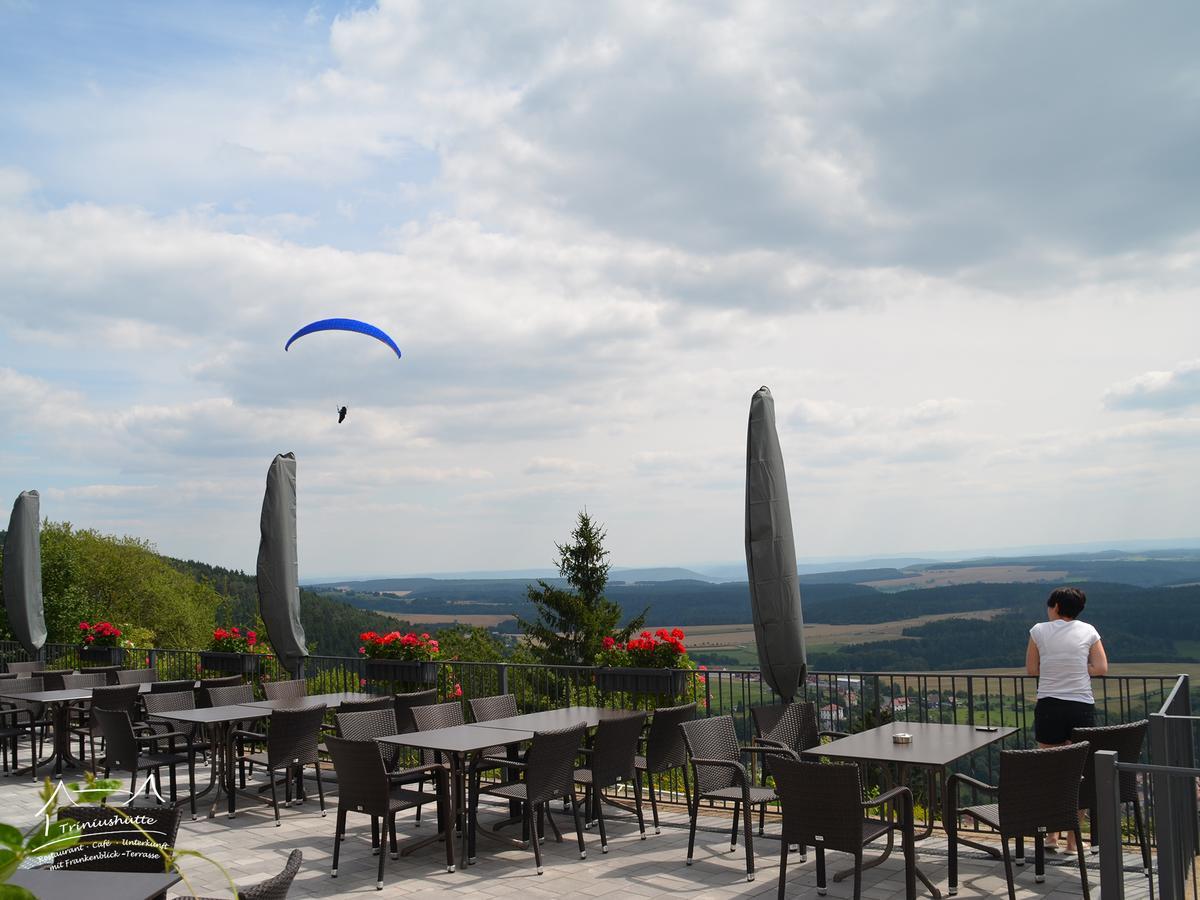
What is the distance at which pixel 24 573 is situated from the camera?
44.5ft

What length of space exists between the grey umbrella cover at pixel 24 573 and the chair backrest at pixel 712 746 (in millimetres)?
11040

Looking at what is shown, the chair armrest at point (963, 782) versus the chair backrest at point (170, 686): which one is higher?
the chair backrest at point (170, 686)

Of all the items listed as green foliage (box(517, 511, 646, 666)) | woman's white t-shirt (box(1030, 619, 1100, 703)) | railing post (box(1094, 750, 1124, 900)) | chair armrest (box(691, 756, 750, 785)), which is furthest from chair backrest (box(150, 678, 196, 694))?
green foliage (box(517, 511, 646, 666))

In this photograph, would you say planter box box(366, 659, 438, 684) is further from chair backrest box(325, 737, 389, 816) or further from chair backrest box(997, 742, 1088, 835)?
chair backrest box(997, 742, 1088, 835)

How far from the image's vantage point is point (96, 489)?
81.0 feet

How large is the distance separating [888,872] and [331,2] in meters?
7.06

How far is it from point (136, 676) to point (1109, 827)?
10.5 metres

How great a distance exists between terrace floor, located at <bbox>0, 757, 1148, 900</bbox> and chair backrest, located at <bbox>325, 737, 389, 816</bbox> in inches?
17.6

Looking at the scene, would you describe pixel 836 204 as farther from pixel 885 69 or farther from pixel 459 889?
pixel 459 889

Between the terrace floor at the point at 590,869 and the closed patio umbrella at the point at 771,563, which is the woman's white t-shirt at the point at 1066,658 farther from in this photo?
the closed patio umbrella at the point at 771,563

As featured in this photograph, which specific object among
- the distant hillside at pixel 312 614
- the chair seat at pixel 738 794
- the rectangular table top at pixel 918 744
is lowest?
the distant hillside at pixel 312 614

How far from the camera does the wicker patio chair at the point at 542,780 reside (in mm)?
6172

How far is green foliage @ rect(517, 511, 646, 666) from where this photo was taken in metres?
47.2

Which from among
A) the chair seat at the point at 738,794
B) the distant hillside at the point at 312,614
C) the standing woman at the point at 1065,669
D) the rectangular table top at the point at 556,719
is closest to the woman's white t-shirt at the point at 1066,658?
the standing woman at the point at 1065,669
